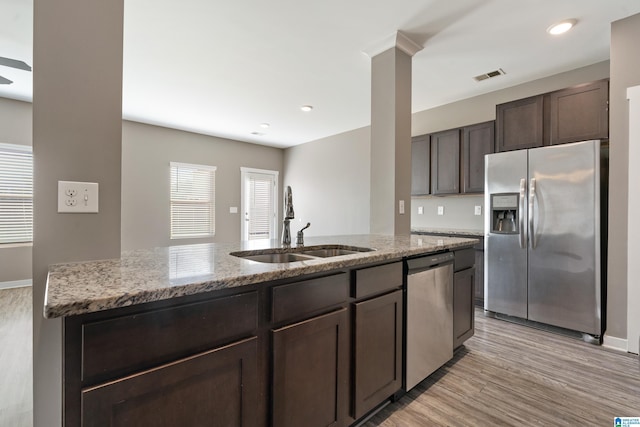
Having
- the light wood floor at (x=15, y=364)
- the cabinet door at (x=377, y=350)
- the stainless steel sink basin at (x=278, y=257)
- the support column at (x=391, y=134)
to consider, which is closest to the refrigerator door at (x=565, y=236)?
the support column at (x=391, y=134)

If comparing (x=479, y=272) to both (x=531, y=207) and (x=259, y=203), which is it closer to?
(x=531, y=207)

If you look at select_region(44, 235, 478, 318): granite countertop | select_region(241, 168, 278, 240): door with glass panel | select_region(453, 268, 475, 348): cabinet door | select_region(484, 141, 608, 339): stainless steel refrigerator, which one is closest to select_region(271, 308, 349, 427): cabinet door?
select_region(44, 235, 478, 318): granite countertop

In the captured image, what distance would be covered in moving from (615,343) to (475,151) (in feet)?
7.50

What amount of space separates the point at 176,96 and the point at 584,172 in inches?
187

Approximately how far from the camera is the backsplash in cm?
398

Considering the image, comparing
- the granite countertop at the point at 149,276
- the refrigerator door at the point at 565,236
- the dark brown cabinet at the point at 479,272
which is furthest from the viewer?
the dark brown cabinet at the point at 479,272

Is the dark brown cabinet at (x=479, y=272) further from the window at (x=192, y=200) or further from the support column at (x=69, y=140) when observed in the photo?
the window at (x=192, y=200)

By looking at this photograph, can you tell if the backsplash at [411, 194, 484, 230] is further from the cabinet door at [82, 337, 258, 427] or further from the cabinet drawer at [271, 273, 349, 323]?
the cabinet door at [82, 337, 258, 427]

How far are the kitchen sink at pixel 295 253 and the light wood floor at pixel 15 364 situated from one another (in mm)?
1517

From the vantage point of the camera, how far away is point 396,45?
2.62 meters

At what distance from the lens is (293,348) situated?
116 cm

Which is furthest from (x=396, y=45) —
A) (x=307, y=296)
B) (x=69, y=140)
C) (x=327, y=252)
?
(x=69, y=140)

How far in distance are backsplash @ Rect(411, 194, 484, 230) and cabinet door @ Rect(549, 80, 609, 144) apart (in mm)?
1176

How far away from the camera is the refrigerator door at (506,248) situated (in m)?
2.97
